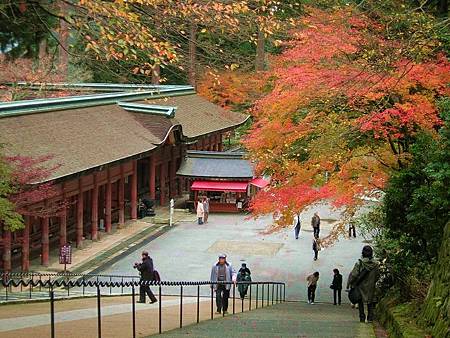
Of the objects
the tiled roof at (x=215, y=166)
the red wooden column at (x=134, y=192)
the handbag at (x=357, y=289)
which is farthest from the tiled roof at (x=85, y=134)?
the handbag at (x=357, y=289)

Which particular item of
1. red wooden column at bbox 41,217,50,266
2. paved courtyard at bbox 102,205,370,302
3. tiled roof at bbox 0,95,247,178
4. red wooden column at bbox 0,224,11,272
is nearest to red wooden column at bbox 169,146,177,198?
tiled roof at bbox 0,95,247,178

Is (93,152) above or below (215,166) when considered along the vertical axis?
above

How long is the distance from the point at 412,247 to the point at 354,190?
4559 millimetres

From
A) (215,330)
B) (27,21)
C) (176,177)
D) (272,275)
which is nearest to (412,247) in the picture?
(215,330)

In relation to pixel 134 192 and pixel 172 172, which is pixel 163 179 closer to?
pixel 172 172

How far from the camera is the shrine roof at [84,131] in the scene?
74.0 feet

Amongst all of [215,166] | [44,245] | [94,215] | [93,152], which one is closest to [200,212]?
[215,166]

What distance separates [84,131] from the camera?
2677cm

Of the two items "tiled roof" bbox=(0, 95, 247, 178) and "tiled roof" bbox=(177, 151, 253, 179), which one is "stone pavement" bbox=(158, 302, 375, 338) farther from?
"tiled roof" bbox=(177, 151, 253, 179)

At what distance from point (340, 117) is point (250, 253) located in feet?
32.8

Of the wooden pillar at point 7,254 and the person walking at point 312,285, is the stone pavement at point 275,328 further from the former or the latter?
the wooden pillar at point 7,254

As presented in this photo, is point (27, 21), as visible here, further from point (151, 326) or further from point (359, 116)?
point (359, 116)

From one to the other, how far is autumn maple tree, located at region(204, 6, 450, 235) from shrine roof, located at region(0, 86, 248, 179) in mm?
6474

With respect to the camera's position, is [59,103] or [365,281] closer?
[365,281]
